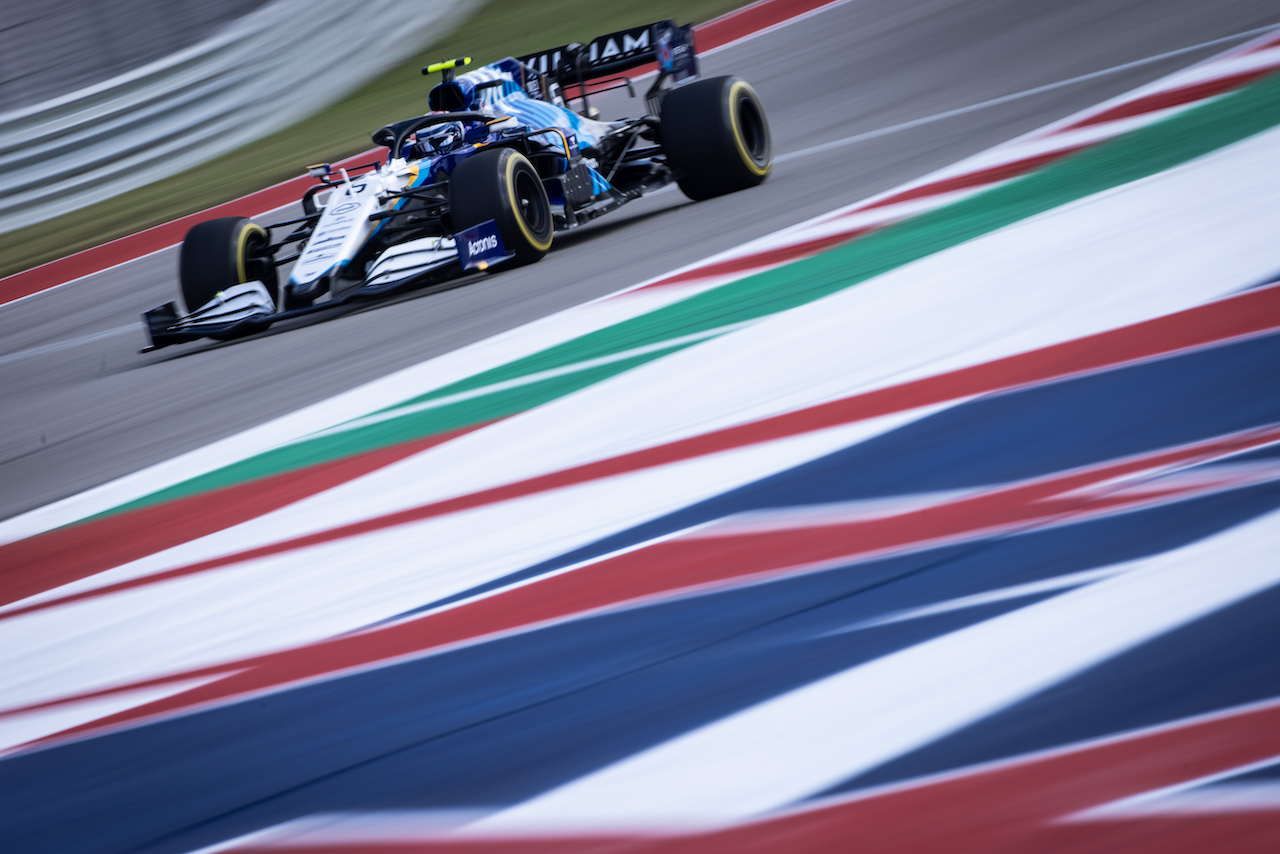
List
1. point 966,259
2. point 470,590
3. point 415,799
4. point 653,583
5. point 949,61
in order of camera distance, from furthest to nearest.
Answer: point 949,61 < point 966,259 < point 470,590 < point 653,583 < point 415,799

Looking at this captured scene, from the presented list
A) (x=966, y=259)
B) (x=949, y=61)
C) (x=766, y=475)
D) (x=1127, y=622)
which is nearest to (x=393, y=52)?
(x=949, y=61)

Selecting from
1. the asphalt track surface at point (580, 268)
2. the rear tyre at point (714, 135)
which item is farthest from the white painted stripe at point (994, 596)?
the rear tyre at point (714, 135)

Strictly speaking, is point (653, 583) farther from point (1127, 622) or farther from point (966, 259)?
point (966, 259)

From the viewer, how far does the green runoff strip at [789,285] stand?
14.3 feet

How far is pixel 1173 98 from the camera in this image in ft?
23.4

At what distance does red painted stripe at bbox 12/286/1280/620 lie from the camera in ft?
10.9

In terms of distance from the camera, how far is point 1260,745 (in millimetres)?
1690

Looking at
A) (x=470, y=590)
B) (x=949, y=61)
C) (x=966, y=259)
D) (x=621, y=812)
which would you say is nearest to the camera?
(x=621, y=812)

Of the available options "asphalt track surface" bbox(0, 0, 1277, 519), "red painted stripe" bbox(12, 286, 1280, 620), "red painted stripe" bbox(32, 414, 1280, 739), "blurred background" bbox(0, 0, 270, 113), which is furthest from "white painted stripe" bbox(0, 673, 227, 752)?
"blurred background" bbox(0, 0, 270, 113)

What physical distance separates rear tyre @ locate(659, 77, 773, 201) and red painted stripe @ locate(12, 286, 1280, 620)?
4476 millimetres

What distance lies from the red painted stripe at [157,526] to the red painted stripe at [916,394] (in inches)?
10.9

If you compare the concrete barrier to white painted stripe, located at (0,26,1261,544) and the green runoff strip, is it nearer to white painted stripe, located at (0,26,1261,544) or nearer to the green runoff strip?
white painted stripe, located at (0,26,1261,544)

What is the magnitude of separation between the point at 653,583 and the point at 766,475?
1.91 feet

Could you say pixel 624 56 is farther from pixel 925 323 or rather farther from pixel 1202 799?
pixel 1202 799
